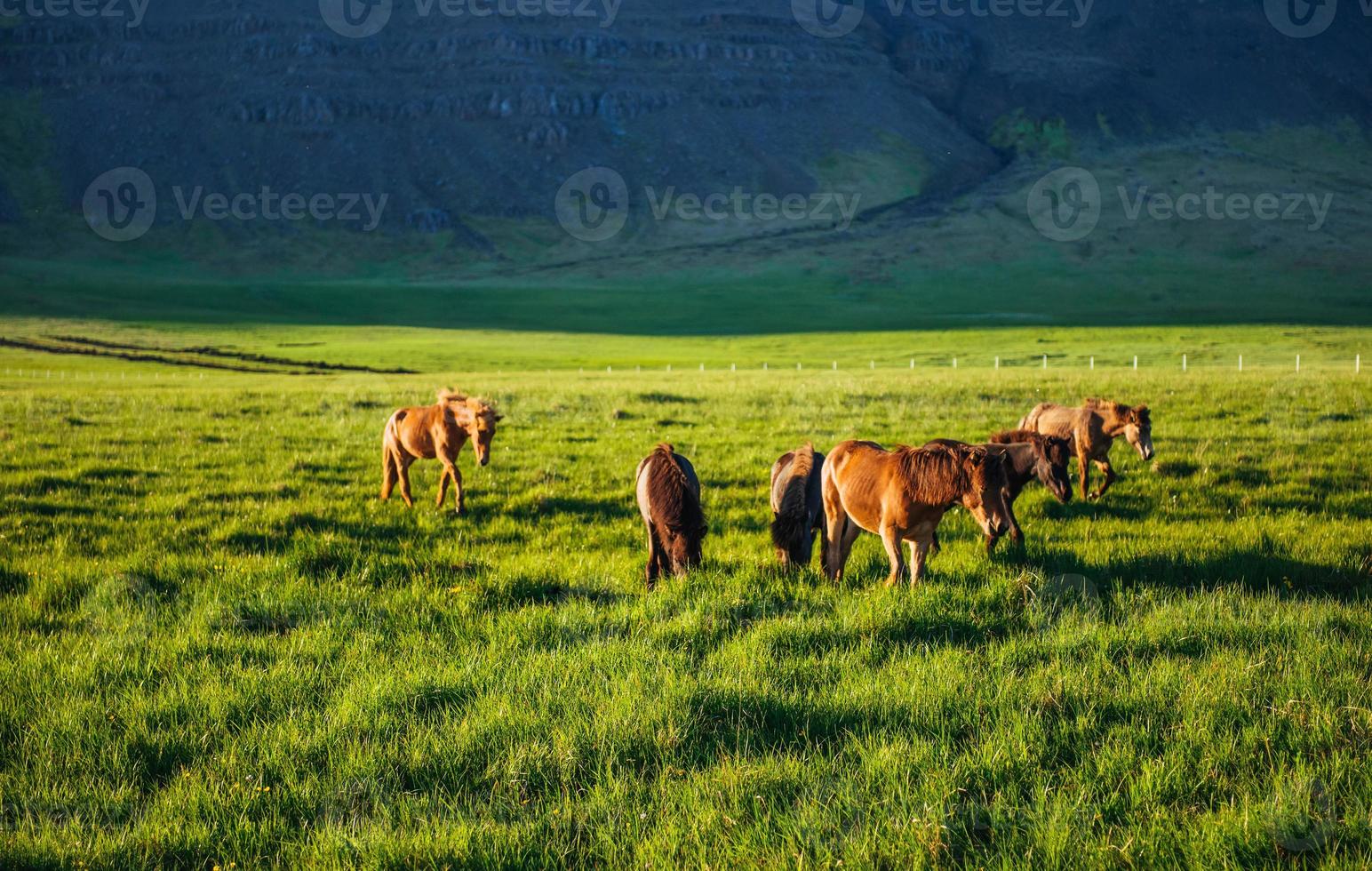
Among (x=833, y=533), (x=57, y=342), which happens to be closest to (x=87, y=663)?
(x=833, y=533)

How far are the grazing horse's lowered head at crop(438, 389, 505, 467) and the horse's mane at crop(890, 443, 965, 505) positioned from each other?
5.84 meters

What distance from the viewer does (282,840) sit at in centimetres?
449

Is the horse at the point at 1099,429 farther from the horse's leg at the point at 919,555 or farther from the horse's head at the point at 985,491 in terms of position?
the horse's head at the point at 985,491

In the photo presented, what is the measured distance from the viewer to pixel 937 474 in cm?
842

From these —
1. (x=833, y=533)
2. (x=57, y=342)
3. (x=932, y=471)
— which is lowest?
(x=833, y=533)

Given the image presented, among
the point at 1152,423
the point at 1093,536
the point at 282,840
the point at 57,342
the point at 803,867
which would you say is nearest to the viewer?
the point at 803,867

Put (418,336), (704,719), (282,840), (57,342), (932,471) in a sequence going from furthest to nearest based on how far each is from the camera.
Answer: (418,336)
(57,342)
(932,471)
(704,719)
(282,840)

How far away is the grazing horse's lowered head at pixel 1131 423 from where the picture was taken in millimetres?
14883

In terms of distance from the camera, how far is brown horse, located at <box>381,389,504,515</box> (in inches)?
495

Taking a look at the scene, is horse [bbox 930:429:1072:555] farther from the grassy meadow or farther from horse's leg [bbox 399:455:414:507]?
horse's leg [bbox 399:455:414:507]

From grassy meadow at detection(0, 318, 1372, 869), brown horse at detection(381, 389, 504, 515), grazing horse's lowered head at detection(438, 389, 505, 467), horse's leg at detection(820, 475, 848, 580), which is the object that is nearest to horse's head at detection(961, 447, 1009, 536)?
grassy meadow at detection(0, 318, 1372, 869)

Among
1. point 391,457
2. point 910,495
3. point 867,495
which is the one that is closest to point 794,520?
point 867,495

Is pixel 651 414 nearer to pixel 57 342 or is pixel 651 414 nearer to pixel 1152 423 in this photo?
pixel 1152 423

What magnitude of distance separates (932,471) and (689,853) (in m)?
4.97
